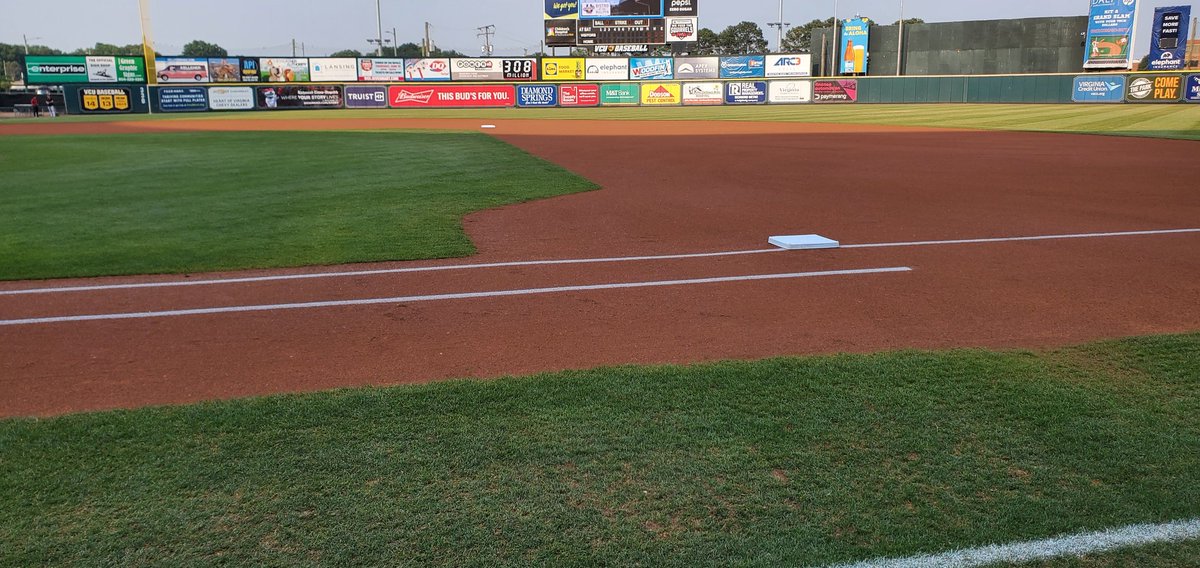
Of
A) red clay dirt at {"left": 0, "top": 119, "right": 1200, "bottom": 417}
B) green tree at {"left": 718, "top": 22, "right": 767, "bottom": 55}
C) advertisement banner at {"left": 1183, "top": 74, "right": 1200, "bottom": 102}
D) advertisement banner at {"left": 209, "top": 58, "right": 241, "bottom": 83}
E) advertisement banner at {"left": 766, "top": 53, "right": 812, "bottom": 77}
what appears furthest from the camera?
green tree at {"left": 718, "top": 22, "right": 767, "bottom": 55}

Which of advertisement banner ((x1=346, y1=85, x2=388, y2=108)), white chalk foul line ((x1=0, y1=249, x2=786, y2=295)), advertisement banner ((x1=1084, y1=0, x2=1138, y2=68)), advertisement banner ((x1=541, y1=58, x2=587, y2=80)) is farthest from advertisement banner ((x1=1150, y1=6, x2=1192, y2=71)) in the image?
white chalk foul line ((x1=0, y1=249, x2=786, y2=295))

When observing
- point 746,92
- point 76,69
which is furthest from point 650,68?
point 76,69

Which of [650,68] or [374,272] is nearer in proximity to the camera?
[374,272]

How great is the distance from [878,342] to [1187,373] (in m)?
1.74

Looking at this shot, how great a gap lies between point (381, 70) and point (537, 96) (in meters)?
11.1

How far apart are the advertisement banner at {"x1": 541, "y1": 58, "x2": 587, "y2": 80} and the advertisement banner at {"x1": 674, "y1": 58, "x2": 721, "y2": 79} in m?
6.68

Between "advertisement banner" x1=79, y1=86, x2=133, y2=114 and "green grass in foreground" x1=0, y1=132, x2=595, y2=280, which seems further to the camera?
"advertisement banner" x1=79, y1=86, x2=133, y2=114

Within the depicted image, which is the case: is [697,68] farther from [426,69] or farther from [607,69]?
[426,69]

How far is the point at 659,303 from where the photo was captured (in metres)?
6.68

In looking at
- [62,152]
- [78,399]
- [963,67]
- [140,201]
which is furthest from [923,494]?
[963,67]

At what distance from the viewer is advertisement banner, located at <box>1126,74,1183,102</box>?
42562 mm

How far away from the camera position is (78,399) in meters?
4.64

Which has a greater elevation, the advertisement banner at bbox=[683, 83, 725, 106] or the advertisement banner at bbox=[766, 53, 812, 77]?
the advertisement banner at bbox=[766, 53, 812, 77]

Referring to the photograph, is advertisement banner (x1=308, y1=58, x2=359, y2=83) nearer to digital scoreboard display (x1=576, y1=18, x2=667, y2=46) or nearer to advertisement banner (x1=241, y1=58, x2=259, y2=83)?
advertisement banner (x1=241, y1=58, x2=259, y2=83)
